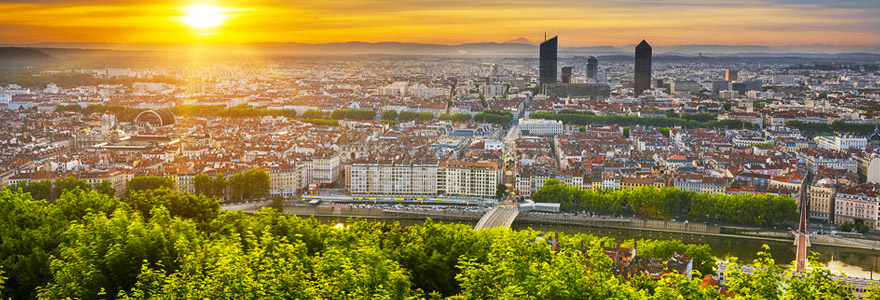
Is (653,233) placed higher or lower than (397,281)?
lower

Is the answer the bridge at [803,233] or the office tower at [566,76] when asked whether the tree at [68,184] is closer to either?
the bridge at [803,233]

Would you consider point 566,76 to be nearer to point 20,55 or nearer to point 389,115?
point 389,115

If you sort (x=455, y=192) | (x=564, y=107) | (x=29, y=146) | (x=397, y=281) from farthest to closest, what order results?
(x=564, y=107), (x=29, y=146), (x=455, y=192), (x=397, y=281)

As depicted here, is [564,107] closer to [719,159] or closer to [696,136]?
[696,136]

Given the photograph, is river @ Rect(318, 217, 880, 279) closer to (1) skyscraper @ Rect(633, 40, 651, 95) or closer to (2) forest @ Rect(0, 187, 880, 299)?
(2) forest @ Rect(0, 187, 880, 299)

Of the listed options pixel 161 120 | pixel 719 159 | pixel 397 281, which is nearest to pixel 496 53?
pixel 161 120

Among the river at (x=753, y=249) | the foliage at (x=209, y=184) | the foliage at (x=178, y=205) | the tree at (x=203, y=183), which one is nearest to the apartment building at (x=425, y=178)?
the river at (x=753, y=249)
